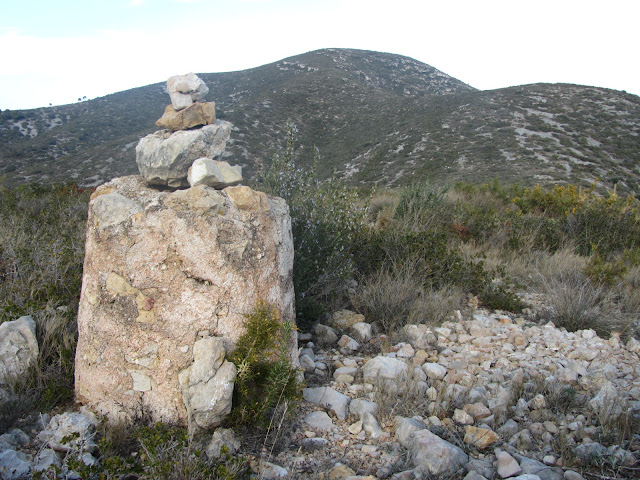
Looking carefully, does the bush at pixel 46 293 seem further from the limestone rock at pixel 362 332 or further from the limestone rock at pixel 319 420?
the limestone rock at pixel 362 332

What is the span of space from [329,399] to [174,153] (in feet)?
6.64

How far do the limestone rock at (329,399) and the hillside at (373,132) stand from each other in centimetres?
1099

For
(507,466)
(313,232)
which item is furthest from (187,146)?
(507,466)

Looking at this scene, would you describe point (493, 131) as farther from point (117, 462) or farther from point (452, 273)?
point (117, 462)

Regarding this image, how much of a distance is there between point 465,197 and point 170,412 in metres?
10.1

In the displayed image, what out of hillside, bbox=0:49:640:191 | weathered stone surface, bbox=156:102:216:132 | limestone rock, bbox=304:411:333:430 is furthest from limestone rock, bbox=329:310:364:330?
hillside, bbox=0:49:640:191

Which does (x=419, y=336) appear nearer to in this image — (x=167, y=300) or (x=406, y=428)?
(x=406, y=428)

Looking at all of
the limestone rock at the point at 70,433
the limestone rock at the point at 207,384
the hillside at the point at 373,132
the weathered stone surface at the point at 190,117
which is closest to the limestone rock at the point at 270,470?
the limestone rock at the point at 207,384

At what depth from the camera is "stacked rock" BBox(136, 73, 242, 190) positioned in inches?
112

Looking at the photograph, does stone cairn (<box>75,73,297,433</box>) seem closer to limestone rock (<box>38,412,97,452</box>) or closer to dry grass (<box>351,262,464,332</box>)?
limestone rock (<box>38,412,97,452</box>)

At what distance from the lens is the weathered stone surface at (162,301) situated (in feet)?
7.73

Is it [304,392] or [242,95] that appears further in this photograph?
[242,95]

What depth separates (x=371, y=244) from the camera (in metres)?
5.00

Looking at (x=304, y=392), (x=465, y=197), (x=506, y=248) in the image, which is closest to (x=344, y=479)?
(x=304, y=392)
